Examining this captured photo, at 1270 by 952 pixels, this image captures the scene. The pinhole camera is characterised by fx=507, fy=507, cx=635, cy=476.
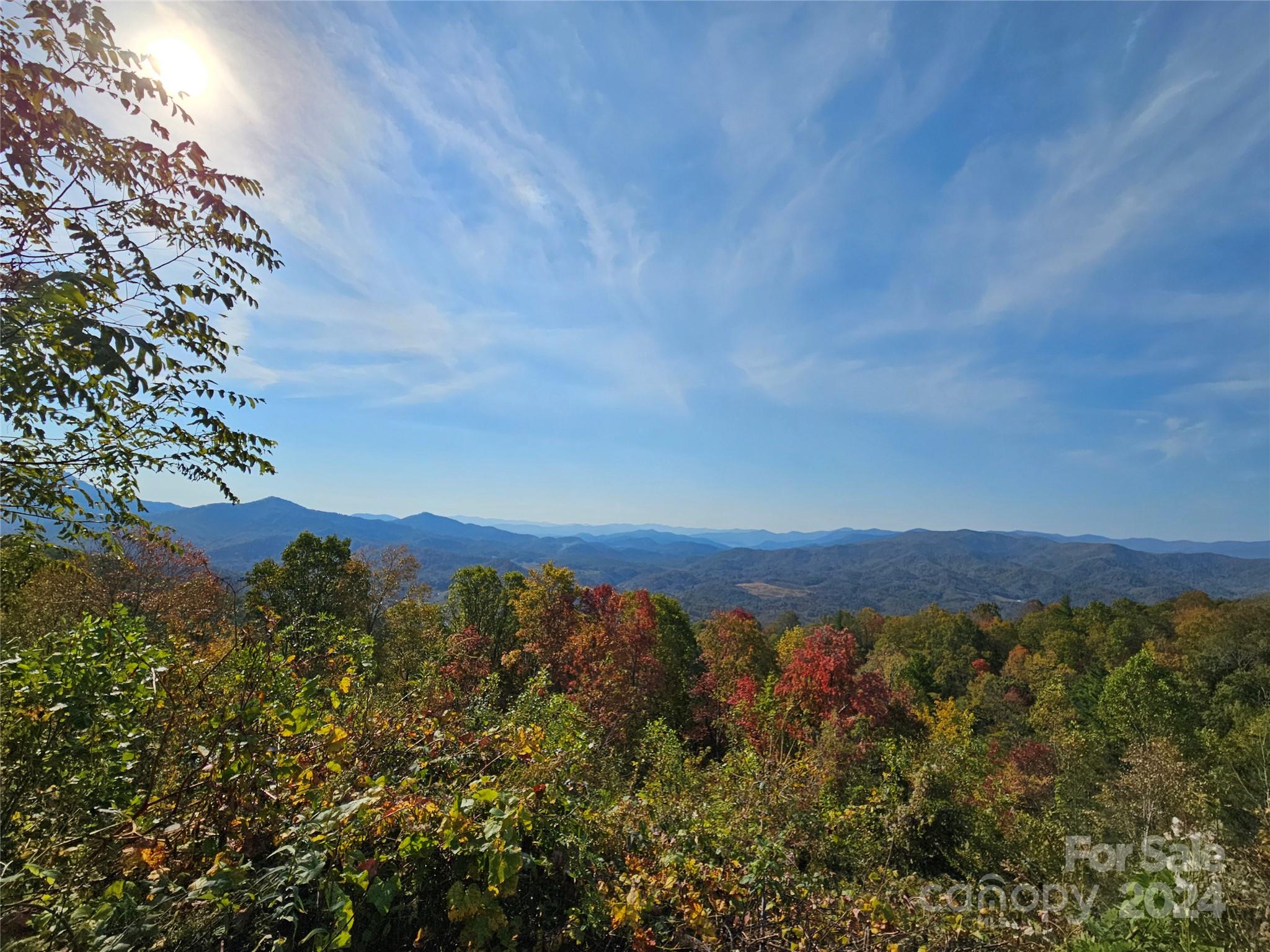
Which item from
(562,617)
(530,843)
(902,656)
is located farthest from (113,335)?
(902,656)

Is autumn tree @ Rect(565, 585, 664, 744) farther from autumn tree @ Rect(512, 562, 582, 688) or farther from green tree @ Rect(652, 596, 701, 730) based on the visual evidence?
green tree @ Rect(652, 596, 701, 730)

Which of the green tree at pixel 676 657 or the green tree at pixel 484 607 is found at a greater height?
the green tree at pixel 484 607

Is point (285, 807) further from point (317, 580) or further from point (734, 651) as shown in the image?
point (734, 651)

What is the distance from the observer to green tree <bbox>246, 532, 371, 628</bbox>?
767 inches

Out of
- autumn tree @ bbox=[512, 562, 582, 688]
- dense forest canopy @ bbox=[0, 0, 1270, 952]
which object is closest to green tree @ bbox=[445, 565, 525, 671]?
autumn tree @ bbox=[512, 562, 582, 688]

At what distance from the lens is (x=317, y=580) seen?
65.8 feet

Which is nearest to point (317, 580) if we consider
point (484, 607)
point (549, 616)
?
point (484, 607)

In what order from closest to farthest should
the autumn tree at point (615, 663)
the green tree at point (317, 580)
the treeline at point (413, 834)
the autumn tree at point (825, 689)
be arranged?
the treeline at point (413, 834) < the autumn tree at point (615, 663) < the autumn tree at point (825, 689) < the green tree at point (317, 580)

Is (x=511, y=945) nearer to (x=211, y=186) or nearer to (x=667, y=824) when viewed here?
(x=667, y=824)

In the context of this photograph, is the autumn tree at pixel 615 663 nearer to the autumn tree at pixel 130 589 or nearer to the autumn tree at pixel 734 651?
the autumn tree at pixel 734 651

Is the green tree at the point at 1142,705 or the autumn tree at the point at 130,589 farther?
the green tree at the point at 1142,705

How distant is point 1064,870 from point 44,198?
1057cm

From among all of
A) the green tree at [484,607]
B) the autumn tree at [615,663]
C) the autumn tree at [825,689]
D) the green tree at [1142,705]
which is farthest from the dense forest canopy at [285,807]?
the green tree at [1142,705]

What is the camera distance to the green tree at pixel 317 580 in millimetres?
19472
